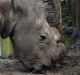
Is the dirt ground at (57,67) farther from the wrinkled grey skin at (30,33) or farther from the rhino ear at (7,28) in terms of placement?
the rhino ear at (7,28)

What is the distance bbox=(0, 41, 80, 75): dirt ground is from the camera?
5117 millimetres

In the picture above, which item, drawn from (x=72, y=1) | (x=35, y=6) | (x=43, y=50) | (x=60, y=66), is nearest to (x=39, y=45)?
Result: (x=43, y=50)

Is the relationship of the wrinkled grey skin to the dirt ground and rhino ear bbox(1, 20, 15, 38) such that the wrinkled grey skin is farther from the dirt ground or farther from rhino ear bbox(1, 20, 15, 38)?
the dirt ground

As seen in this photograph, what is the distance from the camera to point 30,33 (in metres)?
4.71

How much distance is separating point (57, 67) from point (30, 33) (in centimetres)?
97

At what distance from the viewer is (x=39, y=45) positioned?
4758mm

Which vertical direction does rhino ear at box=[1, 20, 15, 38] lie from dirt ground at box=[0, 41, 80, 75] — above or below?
above

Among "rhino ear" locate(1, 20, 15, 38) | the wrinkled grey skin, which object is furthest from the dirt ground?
"rhino ear" locate(1, 20, 15, 38)

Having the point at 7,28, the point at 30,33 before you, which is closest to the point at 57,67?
the point at 30,33

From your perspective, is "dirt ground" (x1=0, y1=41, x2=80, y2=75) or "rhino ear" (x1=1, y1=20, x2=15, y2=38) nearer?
"rhino ear" (x1=1, y1=20, x2=15, y2=38)

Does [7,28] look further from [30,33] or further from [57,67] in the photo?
[57,67]

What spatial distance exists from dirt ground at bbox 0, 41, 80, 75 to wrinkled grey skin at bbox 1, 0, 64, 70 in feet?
0.68

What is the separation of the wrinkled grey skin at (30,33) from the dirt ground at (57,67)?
206mm

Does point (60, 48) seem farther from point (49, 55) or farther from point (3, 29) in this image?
point (3, 29)
